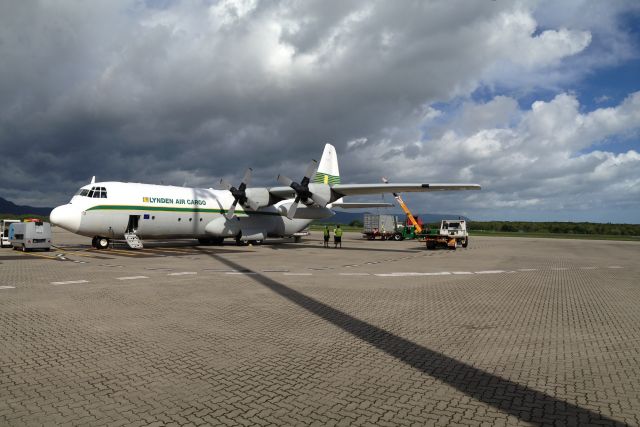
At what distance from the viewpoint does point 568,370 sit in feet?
18.6

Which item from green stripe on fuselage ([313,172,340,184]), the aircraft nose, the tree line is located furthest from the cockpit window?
the tree line

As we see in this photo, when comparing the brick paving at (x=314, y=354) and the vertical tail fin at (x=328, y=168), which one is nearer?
the brick paving at (x=314, y=354)

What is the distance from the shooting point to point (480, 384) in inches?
203

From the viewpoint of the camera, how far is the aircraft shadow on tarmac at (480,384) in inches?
168

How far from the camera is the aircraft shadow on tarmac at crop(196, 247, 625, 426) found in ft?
14.0

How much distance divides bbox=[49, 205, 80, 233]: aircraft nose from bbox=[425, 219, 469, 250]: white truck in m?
23.5

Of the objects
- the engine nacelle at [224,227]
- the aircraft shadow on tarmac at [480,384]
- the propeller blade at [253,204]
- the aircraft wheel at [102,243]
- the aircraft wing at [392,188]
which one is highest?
the aircraft wing at [392,188]

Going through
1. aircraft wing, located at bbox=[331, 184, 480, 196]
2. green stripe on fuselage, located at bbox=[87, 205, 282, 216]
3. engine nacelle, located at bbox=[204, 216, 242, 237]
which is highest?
aircraft wing, located at bbox=[331, 184, 480, 196]

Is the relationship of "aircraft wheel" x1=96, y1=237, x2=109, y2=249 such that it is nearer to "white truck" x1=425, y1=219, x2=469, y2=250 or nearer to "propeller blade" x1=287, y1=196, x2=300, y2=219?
"propeller blade" x1=287, y1=196, x2=300, y2=219

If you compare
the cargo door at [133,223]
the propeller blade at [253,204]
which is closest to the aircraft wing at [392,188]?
the propeller blade at [253,204]

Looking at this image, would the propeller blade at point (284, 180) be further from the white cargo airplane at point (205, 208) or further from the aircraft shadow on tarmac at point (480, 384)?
the aircraft shadow on tarmac at point (480, 384)

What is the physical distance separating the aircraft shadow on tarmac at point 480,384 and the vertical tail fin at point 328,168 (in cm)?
2757

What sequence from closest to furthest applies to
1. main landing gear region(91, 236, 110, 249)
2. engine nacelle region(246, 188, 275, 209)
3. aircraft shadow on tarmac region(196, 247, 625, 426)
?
aircraft shadow on tarmac region(196, 247, 625, 426) < main landing gear region(91, 236, 110, 249) < engine nacelle region(246, 188, 275, 209)

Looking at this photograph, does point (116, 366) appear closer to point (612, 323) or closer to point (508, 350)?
point (508, 350)
